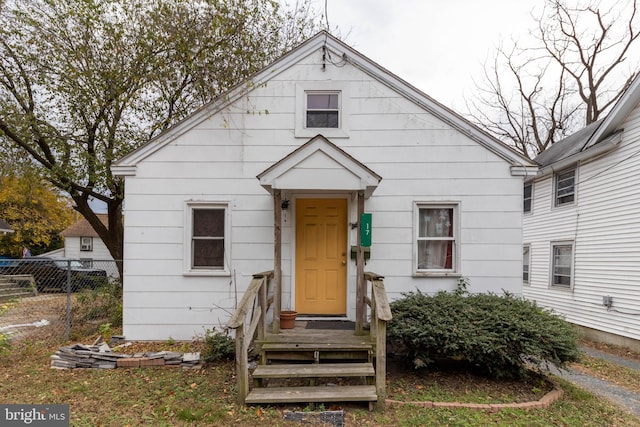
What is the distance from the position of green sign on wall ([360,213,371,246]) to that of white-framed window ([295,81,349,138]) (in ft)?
5.89

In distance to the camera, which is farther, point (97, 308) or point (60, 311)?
point (60, 311)

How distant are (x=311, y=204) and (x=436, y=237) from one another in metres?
2.40

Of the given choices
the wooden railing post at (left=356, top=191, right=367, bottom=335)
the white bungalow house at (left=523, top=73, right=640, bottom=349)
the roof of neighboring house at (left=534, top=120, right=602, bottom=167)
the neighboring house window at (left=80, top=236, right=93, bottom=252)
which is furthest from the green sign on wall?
the neighboring house window at (left=80, top=236, right=93, bottom=252)

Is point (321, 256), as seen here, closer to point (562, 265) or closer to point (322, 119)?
point (322, 119)

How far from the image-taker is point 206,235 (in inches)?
254

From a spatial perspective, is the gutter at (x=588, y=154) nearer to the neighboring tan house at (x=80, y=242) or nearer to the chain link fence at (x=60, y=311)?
the chain link fence at (x=60, y=311)

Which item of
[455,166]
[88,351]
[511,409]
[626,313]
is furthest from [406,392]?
[626,313]

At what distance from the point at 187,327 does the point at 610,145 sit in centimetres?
1113

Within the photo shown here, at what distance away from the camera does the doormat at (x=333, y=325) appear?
5.71 metres

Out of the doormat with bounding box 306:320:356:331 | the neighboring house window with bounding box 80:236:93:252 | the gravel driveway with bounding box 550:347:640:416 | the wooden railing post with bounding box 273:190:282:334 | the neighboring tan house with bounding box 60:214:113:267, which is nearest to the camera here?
the gravel driveway with bounding box 550:347:640:416

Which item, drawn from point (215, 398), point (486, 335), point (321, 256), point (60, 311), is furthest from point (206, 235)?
point (60, 311)

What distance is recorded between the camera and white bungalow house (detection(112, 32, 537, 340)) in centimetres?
632

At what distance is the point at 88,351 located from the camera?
5457mm

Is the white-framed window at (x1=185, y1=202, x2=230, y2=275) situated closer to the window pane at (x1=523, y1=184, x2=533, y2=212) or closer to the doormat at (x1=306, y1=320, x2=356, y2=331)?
the doormat at (x1=306, y1=320, x2=356, y2=331)
